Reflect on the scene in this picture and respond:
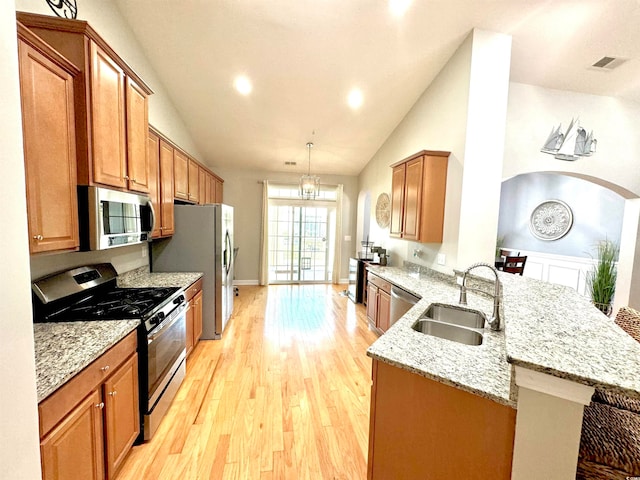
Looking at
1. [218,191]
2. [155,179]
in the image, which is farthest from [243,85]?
[218,191]

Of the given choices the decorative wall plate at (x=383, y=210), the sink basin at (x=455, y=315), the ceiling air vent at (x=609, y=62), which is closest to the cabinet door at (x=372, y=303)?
the decorative wall plate at (x=383, y=210)

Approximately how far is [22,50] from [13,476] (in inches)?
64.7

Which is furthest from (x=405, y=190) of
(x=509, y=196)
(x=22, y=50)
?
(x=509, y=196)

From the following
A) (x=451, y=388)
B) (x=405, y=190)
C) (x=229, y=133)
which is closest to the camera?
(x=451, y=388)

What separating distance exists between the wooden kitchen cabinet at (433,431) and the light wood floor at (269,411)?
0.60 meters

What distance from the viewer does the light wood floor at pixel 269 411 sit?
1.72m

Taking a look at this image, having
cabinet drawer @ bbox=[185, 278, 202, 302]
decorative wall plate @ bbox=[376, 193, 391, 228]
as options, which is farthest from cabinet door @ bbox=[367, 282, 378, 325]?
cabinet drawer @ bbox=[185, 278, 202, 302]

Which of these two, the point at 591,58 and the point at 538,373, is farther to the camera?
the point at 591,58

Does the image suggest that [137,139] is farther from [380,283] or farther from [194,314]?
[380,283]

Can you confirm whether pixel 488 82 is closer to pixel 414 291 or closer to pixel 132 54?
pixel 414 291

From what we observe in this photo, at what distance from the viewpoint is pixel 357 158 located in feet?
18.7

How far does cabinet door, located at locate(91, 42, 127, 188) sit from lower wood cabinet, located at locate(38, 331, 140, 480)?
3.49 feet

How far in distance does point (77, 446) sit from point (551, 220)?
7.63 m

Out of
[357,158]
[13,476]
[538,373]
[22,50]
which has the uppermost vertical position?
[357,158]
